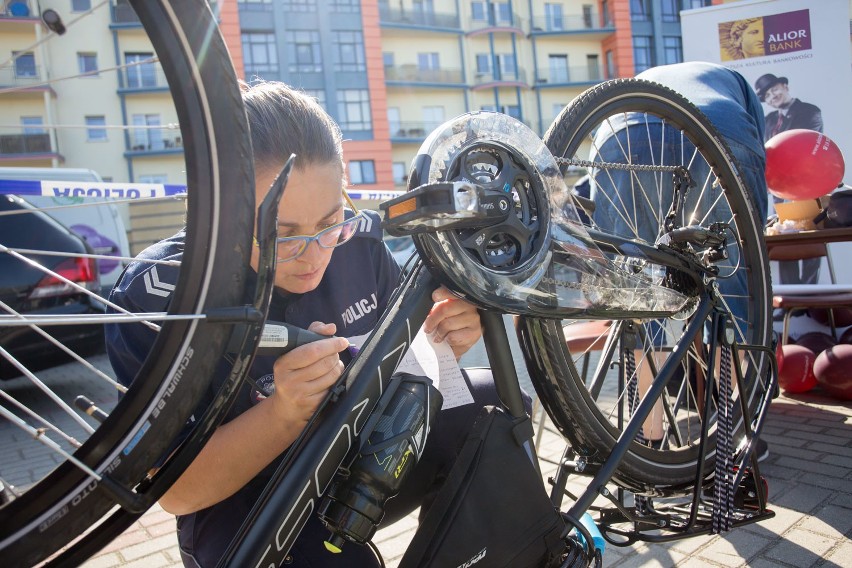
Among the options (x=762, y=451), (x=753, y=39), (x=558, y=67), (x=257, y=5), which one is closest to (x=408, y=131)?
(x=257, y=5)

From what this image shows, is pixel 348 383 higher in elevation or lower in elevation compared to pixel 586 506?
higher

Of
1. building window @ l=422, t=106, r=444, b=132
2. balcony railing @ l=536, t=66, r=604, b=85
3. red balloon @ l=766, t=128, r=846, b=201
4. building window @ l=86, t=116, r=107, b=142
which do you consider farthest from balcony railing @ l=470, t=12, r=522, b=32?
building window @ l=86, t=116, r=107, b=142

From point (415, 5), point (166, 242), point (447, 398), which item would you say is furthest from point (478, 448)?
point (415, 5)

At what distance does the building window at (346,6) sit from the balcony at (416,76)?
2.78 metres

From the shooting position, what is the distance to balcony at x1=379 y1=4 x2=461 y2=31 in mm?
27812

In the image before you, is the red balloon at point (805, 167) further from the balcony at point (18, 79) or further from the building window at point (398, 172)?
the building window at point (398, 172)

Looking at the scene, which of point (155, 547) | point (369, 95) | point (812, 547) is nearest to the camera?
point (812, 547)

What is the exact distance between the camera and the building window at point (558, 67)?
98.3ft

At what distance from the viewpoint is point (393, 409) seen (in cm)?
102

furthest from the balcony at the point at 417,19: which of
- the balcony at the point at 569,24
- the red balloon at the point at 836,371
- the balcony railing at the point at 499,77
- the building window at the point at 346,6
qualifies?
the red balloon at the point at 836,371

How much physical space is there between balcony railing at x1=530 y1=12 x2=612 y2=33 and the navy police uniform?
103 feet

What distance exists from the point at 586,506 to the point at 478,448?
376 millimetres

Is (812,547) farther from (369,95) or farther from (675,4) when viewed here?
(675,4)

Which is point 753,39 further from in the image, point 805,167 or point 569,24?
point 569,24
